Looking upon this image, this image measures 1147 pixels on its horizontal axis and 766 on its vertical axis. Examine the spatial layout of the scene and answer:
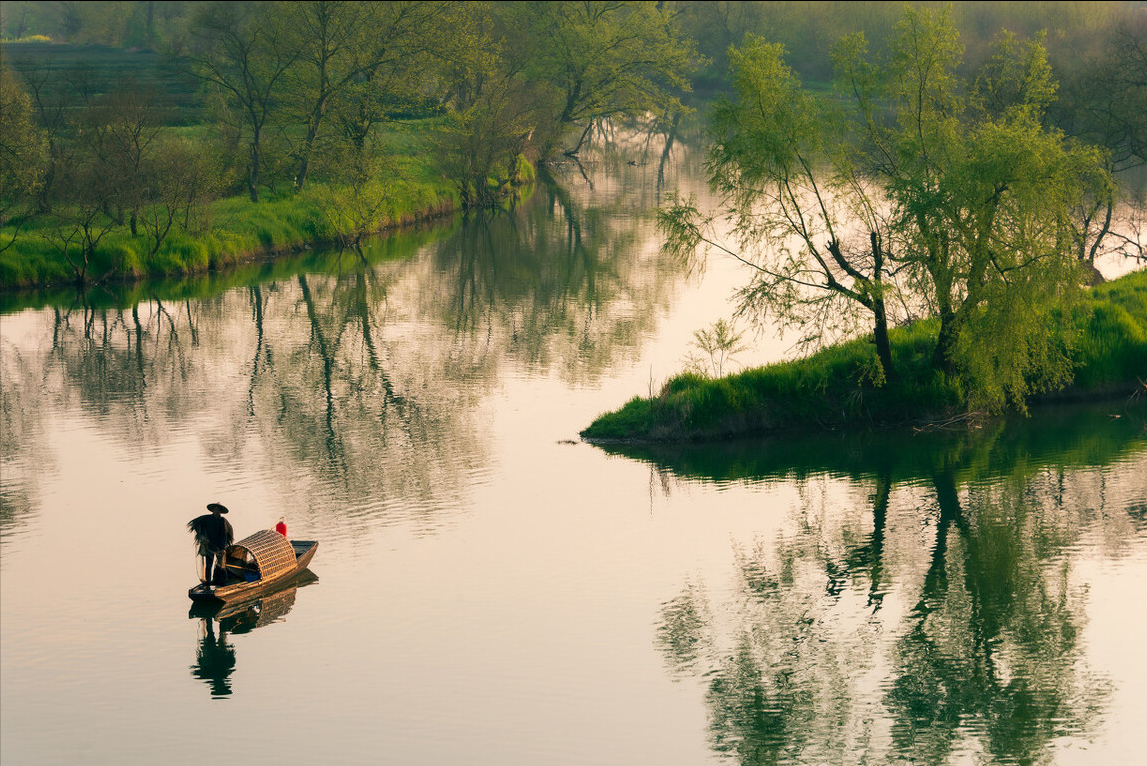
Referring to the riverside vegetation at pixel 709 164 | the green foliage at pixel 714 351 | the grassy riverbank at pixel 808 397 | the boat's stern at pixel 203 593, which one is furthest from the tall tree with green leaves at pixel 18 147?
the boat's stern at pixel 203 593

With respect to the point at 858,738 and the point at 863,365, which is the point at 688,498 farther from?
the point at 858,738

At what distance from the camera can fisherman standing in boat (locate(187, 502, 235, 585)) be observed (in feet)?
75.2

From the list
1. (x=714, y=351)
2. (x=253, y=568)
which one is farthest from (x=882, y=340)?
(x=253, y=568)

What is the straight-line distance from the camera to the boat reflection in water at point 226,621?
20.8 metres

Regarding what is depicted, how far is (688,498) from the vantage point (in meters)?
28.5

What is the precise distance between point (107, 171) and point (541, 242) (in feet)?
69.0

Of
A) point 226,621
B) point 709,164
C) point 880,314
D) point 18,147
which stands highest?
point 18,147

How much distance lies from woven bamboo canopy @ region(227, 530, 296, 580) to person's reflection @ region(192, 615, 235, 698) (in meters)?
1.31

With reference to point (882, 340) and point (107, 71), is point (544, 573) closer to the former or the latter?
point (882, 340)

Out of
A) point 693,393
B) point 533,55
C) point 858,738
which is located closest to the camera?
point 858,738

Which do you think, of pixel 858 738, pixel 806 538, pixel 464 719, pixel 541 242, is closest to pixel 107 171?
pixel 541 242

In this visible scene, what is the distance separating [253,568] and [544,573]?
5.28 m

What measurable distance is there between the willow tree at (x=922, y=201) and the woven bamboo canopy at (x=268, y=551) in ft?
44.0

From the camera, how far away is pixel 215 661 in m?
21.2
